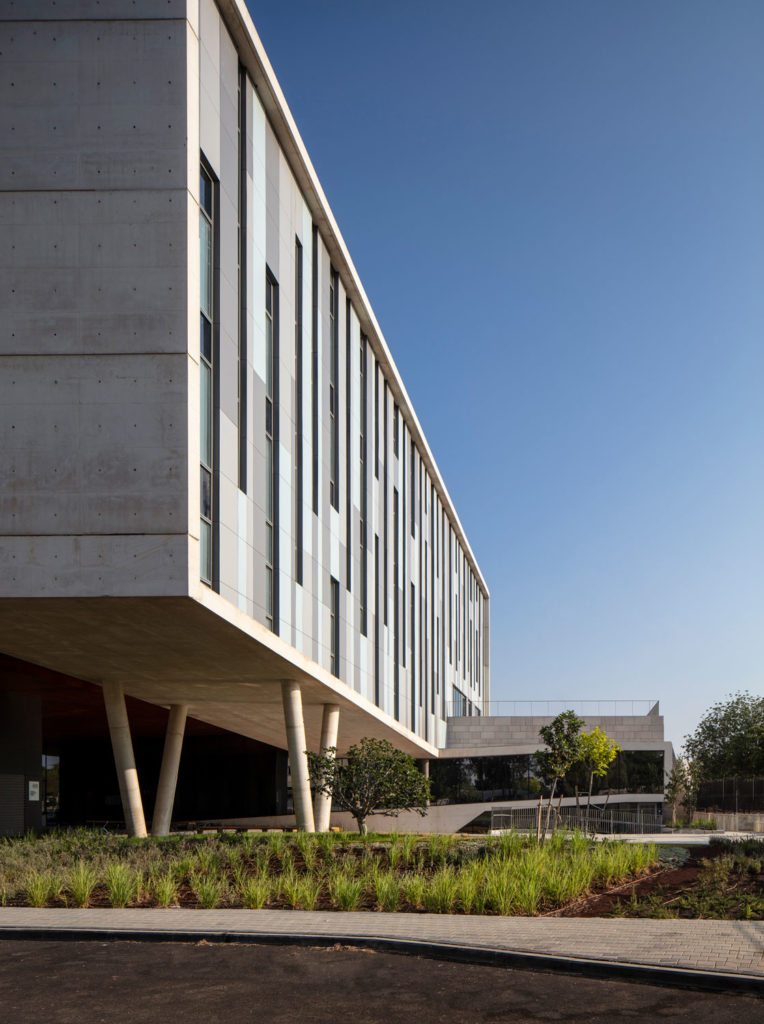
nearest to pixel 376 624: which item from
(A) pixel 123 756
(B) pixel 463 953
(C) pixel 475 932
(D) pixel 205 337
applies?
(A) pixel 123 756

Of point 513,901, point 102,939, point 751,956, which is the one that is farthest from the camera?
point 513,901

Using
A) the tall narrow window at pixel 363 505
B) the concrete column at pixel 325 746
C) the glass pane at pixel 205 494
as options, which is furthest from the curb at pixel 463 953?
the tall narrow window at pixel 363 505

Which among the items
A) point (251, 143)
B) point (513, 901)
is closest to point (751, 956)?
point (513, 901)

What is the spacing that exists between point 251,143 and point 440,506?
134ft

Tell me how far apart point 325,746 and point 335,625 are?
446cm

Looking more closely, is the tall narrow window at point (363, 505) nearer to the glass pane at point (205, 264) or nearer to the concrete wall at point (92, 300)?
the glass pane at point (205, 264)

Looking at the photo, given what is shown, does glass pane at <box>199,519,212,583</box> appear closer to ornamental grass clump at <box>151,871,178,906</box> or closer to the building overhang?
the building overhang

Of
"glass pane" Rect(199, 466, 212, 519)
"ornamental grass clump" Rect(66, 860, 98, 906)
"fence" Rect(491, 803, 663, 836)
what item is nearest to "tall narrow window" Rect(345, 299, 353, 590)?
"fence" Rect(491, 803, 663, 836)

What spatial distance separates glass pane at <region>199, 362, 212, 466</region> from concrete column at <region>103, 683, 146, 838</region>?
1082 centimetres

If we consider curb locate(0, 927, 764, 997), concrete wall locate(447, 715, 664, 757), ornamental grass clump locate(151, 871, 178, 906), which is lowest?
concrete wall locate(447, 715, 664, 757)

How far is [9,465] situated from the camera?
20656 millimetres

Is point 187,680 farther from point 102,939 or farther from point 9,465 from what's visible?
point 102,939

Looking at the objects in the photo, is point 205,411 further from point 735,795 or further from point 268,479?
point 735,795

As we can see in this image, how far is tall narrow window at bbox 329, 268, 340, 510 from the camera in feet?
116
